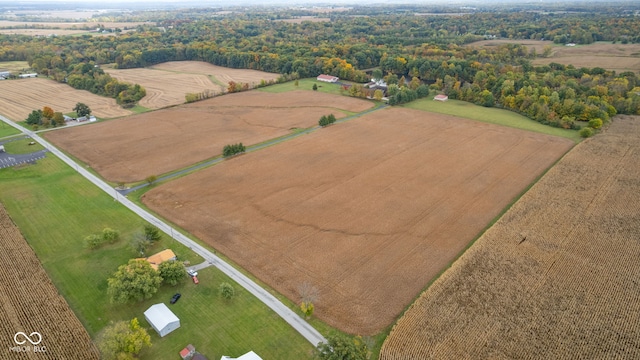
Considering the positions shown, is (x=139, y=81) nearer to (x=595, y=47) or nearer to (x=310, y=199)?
(x=310, y=199)

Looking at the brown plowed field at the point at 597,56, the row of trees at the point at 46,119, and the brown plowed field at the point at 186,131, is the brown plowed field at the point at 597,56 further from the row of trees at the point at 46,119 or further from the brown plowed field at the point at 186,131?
the row of trees at the point at 46,119

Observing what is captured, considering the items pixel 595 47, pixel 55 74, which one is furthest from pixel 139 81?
pixel 595 47

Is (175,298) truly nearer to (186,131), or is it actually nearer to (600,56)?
(186,131)

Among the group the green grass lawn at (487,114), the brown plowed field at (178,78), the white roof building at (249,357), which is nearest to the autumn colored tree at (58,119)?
the brown plowed field at (178,78)

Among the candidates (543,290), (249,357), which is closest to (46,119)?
(249,357)

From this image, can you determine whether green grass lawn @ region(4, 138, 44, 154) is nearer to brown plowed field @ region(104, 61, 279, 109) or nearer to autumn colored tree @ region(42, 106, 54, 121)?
autumn colored tree @ region(42, 106, 54, 121)
